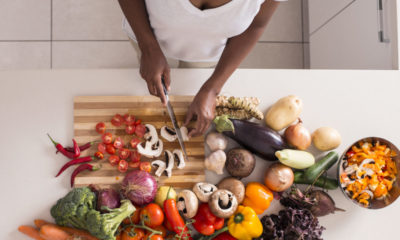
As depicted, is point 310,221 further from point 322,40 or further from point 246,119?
point 322,40

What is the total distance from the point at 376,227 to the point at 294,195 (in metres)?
0.36

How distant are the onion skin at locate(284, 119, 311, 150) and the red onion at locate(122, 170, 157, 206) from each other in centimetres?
49

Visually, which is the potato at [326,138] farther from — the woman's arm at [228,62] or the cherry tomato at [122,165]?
the cherry tomato at [122,165]

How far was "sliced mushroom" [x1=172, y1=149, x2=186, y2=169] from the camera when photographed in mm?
1085

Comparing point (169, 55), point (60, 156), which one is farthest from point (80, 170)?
point (169, 55)

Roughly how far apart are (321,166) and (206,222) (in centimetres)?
44

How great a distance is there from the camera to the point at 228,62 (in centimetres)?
92

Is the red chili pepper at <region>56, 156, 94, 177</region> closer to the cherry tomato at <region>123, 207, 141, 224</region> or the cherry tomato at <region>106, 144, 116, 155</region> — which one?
the cherry tomato at <region>106, 144, 116, 155</region>

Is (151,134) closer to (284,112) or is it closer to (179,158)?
(179,158)

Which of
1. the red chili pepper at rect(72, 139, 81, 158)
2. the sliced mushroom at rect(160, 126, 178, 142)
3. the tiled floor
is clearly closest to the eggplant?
the sliced mushroom at rect(160, 126, 178, 142)

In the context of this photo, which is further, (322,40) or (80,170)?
(322,40)

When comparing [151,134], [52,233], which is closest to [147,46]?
[151,134]

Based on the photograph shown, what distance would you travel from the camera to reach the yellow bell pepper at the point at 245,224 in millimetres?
1023

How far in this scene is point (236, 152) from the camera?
3.51ft
